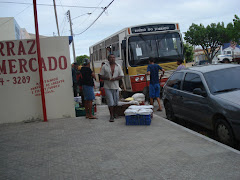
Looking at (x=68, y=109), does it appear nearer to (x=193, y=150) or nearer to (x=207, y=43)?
(x=193, y=150)

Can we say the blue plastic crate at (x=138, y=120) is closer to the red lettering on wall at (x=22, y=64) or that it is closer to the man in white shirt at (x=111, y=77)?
the man in white shirt at (x=111, y=77)

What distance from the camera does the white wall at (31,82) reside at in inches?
347

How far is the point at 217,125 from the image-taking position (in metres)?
6.31

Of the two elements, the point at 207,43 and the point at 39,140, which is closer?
the point at 39,140

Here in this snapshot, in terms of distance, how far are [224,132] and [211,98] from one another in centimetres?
81

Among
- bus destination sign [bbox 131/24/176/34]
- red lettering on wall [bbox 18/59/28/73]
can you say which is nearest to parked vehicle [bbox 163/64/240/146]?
red lettering on wall [bbox 18/59/28/73]

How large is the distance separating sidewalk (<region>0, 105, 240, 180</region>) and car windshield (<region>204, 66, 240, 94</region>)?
3.94 feet

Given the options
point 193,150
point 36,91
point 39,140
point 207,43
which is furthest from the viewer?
point 207,43

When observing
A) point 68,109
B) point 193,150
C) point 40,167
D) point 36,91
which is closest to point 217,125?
point 193,150

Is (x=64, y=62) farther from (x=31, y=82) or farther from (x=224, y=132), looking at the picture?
(x=224, y=132)

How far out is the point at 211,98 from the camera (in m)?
6.46

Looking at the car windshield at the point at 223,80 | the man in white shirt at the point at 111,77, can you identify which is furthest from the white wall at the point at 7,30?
the car windshield at the point at 223,80

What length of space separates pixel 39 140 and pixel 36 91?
8.94 ft

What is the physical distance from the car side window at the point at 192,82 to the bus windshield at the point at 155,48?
6.03m
